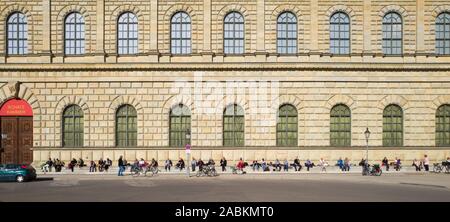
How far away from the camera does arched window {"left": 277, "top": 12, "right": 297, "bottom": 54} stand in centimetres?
4788

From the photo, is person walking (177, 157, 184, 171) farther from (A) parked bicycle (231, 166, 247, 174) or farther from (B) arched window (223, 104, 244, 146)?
(A) parked bicycle (231, 166, 247, 174)

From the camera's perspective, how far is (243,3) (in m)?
47.7

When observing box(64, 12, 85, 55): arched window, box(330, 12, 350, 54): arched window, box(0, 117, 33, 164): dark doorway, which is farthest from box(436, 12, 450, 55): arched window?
box(0, 117, 33, 164): dark doorway

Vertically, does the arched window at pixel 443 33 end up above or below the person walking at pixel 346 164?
above

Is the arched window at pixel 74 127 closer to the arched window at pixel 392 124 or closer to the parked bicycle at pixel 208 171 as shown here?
the parked bicycle at pixel 208 171

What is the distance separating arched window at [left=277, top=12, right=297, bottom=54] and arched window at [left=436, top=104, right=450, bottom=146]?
45.6 feet

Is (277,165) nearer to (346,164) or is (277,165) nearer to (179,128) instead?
(346,164)

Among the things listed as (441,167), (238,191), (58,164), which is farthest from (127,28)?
(441,167)

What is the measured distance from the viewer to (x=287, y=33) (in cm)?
4791

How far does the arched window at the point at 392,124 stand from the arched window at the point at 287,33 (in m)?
9.88

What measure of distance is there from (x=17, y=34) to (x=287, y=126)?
82.2 ft

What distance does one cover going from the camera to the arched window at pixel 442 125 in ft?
157

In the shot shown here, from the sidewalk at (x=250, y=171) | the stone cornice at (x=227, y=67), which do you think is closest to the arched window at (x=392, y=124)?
the sidewalk at (x=250, y=171)

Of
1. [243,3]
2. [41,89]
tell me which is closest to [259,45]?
[243,3]
